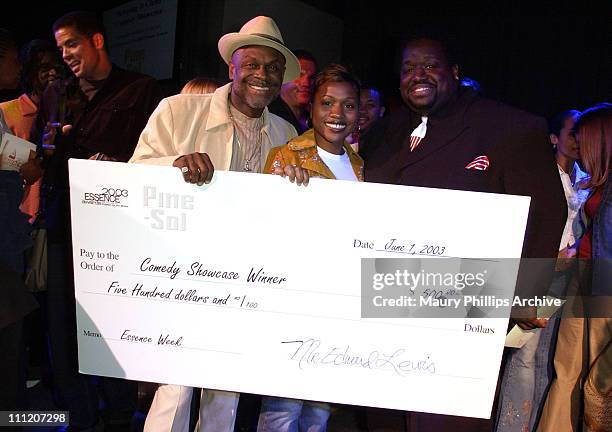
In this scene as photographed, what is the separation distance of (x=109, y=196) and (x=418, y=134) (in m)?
1.19

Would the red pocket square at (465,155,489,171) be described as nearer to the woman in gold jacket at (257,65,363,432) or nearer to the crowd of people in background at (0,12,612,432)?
the crowd of people in background at (0,12,612,432)

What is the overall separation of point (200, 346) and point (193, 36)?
3996 millimetres

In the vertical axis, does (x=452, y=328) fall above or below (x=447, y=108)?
below

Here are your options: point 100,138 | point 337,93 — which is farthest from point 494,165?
point 100,138

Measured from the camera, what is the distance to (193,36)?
505cm

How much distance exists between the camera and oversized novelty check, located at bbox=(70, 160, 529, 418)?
173 centimetres

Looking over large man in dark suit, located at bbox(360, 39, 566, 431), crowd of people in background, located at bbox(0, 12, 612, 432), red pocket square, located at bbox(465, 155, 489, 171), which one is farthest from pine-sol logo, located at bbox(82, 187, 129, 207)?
red pocket square, located at bbox(465, 155, 489, 171)

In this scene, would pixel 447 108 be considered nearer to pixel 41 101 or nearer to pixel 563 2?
pixel 41 101

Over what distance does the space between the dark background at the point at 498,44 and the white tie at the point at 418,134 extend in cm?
173

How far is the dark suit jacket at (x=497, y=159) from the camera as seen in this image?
71.7 inches
